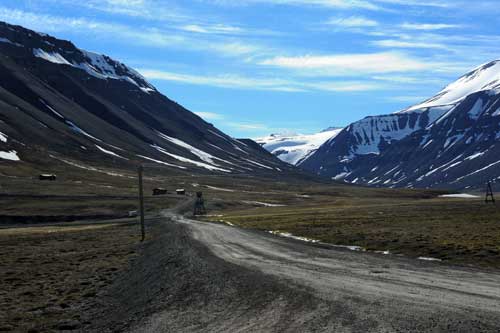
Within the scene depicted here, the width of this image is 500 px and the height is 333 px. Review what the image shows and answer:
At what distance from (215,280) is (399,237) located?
21.7m

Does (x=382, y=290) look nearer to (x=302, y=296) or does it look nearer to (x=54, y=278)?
(x=302, y=296)

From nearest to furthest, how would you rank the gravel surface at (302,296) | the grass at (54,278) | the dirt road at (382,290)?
the dirt road at (382,290) < the gravel surface at (302,296) < the grass at (54,278)

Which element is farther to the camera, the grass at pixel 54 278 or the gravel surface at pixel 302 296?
the grass at pixel 54 278

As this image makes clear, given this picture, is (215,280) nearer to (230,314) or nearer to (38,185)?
(230,314)

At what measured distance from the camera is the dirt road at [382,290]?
16844 mm

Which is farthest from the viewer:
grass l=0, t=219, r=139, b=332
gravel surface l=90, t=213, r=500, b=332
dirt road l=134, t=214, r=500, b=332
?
grass l=0, t=219, r=139, b=332

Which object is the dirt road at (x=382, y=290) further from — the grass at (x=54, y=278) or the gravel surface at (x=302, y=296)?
the grass at (x=54, y=278)

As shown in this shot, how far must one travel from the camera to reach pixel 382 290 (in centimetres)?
2220

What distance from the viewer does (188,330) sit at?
18359mm

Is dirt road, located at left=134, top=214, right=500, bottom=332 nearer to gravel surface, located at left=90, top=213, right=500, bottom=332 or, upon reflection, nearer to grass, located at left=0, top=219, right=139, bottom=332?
gravel surface, located at left=90, top=213, right=500, bottom=332

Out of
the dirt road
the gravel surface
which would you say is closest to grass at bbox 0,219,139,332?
Result: the gravel surface

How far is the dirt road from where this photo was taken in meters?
16.8

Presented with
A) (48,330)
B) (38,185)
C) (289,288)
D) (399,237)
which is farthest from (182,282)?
(38,185)

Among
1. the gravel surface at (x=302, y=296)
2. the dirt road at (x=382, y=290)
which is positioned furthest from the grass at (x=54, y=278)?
the dirt road at (x=382, y=290)
